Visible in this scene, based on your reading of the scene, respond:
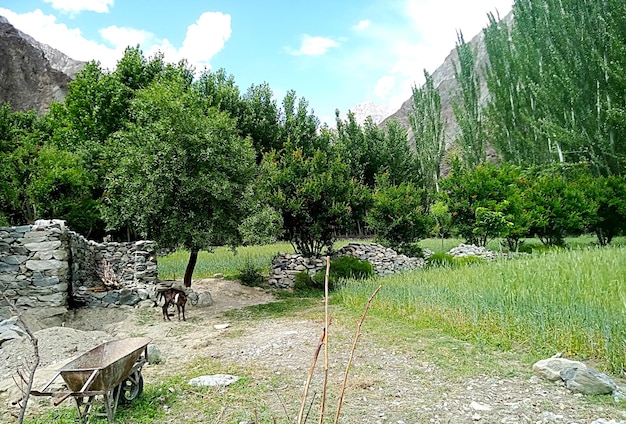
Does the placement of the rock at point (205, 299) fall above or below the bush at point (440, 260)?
below

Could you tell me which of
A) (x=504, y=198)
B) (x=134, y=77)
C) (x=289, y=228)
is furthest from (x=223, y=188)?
(x=134, y=77)

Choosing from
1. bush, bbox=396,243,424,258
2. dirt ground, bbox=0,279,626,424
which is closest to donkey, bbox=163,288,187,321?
dirt ground, bbox=0,279,626,424

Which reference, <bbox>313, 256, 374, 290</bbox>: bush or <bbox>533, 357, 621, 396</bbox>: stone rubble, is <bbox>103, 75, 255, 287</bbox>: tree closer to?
<bbox>313, 256, 374, 290</bbox>: bush

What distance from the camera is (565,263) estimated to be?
28.2ft

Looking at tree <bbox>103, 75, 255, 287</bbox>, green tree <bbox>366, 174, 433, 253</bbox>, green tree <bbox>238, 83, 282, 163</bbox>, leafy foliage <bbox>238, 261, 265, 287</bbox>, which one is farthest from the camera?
green tree <bbox>238, 83, 282, 163</bbox>

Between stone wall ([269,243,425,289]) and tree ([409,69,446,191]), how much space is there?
15.8 m

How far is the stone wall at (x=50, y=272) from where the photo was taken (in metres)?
7.93

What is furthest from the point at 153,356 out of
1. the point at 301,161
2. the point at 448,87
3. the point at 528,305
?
the point at 448,87

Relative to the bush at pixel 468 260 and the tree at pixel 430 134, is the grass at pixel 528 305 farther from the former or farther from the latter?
the tree at pixel 430 134

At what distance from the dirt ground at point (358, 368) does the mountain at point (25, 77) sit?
35232 millimetres

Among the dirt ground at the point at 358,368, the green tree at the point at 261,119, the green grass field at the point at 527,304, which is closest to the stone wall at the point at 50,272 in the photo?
the dirt ground at the point at 358,368

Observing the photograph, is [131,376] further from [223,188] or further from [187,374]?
[223,188]

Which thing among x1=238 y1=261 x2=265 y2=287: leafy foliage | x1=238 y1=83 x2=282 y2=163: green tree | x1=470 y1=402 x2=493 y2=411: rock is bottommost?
x1=470 y1=402 x2=493 y2=411: rock

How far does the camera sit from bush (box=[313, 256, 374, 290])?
11477 millimetres
